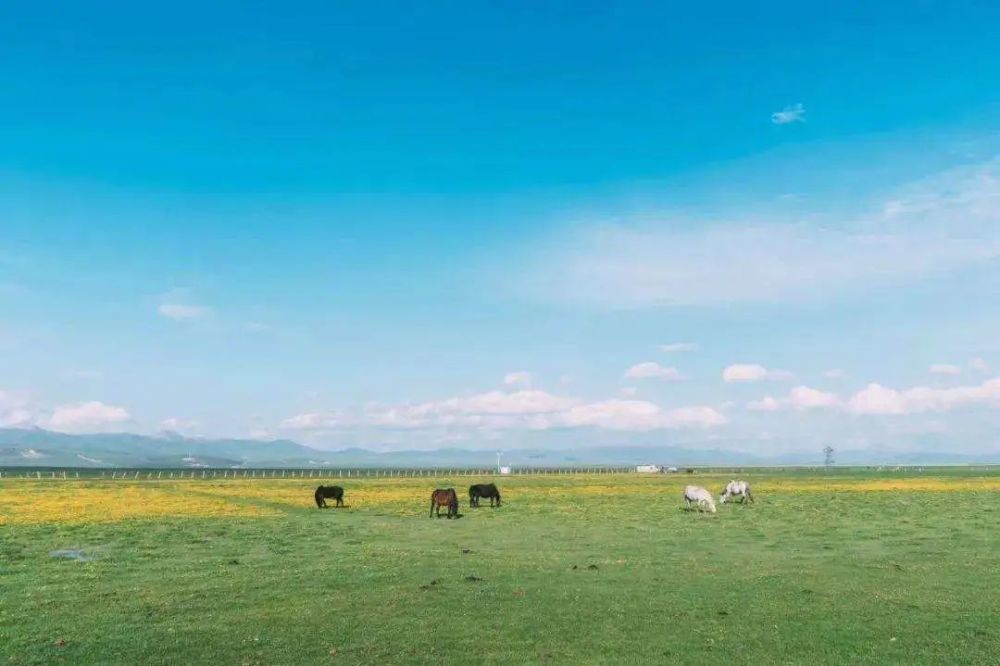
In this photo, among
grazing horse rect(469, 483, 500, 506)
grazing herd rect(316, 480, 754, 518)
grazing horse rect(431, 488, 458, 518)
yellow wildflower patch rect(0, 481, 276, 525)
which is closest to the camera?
grazing horse rect(431, 488, 458, 518)

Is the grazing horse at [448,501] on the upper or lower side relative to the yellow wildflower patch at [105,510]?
upper

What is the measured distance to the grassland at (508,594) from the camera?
13.9m

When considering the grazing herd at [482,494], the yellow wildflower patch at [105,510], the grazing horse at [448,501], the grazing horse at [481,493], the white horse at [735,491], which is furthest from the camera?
the grazing horse at [481,493]

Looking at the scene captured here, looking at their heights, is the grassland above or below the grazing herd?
below

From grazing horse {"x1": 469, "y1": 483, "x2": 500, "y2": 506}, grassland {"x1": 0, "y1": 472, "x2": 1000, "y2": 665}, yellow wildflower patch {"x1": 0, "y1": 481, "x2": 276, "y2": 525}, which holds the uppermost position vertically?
grazing horse {"x1": 469, "y1": 483, "x2": 500, "y2": 506}

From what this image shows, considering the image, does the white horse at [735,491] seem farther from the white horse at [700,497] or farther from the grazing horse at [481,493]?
the grazing horse at [481,493]

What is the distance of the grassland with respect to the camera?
1391 centimetres

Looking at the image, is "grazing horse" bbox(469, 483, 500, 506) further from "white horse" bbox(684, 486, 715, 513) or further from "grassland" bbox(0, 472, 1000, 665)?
"grassland" bbox(0, 472, 1000, 665)

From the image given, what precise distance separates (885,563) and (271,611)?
18.7 meters

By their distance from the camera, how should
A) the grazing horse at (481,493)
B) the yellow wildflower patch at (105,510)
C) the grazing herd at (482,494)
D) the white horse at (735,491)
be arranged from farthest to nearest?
1. the grazing horse at (481,493)
2. the white horse at (735,491)
3. the yellow wildflower patch at (105,510)
4. the grazing herd at (482,494)

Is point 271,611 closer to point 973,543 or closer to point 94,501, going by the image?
point 973,543

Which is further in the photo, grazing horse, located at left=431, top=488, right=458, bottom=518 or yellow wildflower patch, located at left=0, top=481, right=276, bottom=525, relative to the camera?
yellow wildflower patch, located at left=0, top=481, right=276, bottom=525

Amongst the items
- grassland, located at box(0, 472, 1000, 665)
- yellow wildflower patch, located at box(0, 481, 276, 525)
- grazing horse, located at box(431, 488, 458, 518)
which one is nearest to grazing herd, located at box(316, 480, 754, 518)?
grazing horse, located at box(431, 488, 458, 518)

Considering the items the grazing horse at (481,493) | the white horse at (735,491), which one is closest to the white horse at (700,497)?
the white horse at (735,491)
